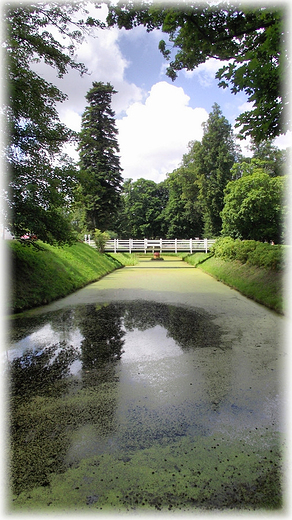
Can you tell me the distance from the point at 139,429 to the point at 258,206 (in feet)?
75.4

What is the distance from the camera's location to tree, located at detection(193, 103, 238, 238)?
3159 centimetres

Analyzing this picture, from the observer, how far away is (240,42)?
20.3ft

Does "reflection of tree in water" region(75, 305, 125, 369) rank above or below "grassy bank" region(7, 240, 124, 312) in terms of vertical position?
below

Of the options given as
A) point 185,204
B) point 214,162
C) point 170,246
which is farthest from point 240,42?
point 185,204

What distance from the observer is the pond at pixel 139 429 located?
163 centimetres

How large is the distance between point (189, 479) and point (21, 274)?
6.28 m

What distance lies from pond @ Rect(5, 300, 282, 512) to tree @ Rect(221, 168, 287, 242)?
20766mm

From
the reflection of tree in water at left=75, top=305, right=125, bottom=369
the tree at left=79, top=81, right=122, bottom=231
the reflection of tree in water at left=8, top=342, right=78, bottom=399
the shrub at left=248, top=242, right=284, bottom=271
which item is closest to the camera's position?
the reflection of tree in water at left=8, top=342, right=78, bottom=399

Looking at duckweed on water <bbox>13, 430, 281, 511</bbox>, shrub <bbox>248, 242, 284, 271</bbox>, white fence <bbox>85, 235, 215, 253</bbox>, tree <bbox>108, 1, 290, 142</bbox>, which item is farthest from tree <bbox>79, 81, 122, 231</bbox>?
duckweed on water <bbox>13, 430, 281, 511</bbox>

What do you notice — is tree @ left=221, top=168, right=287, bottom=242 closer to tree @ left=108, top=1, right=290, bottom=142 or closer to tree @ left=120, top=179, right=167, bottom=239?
tree @ left=108, top=1, right=290, bottom=142

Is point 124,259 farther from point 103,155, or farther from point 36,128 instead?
point 36,128

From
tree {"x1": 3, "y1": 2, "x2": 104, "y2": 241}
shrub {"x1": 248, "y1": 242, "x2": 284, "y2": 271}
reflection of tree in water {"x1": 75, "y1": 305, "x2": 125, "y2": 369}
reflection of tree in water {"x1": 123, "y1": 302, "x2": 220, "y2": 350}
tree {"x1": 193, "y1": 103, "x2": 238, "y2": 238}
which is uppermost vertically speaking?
tree {"x1": 193, "y1": 103, "x2": 238, "y2": 238}

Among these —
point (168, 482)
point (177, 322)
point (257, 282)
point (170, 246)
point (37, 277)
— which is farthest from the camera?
point (170, 246)

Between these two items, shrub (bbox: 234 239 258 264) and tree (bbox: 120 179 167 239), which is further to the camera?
tree (bbox: 120 179 167 239)
